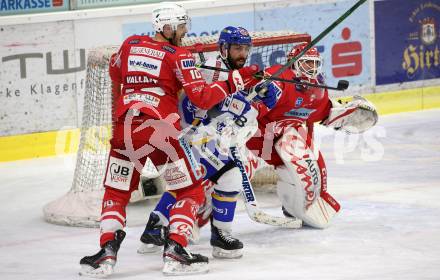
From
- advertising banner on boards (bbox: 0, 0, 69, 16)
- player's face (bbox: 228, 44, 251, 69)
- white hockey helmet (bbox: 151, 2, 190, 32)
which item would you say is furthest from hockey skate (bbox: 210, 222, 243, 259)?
advertising banner on boards (bbox: 0, 0, 69, 16)

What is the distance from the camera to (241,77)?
19.2 ft

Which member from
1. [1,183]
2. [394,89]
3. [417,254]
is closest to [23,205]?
[1,183]

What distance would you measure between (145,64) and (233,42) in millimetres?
627

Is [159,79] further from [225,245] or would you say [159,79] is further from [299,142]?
[299,142]

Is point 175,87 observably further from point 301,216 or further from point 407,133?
point 407,133

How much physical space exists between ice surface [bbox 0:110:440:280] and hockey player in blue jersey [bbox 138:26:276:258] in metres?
0.11

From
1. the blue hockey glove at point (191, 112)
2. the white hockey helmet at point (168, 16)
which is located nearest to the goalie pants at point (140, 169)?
the blue hockey glove at point (191, 112)

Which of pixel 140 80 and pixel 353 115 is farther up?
pixel 140 80

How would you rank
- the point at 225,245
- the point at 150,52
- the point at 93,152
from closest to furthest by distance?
the point at 150,52 → the point at 225,245 → the point at 93,152

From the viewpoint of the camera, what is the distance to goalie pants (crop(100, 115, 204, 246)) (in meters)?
5.77

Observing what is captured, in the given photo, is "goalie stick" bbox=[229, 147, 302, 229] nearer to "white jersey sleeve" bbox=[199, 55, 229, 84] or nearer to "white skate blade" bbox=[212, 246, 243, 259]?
"white jersey sleeve" bbox=[199, 55, 229, 84]

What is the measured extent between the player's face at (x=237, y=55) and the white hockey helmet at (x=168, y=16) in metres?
0.44

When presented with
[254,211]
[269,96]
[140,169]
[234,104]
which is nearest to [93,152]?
[254,211]

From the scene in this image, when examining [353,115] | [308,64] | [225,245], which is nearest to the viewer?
[225,245]
